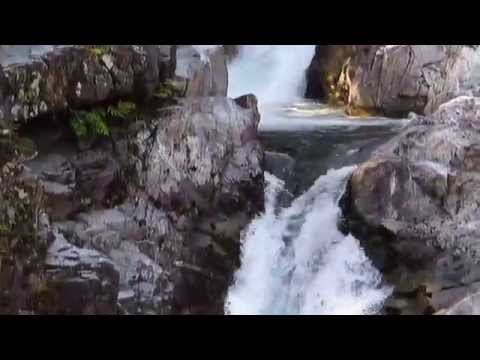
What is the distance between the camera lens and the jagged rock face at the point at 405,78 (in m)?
8.12

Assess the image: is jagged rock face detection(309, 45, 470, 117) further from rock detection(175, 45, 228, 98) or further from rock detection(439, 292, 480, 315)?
rock detection(439, 292, 480, 315)

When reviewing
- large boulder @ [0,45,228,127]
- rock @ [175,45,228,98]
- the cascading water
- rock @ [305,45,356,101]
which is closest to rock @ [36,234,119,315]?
large boulder @ [0,45,228,127]

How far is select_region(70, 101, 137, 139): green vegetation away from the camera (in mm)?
5461

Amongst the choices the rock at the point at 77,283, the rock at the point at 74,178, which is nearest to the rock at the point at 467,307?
the rock at the point at 77,283

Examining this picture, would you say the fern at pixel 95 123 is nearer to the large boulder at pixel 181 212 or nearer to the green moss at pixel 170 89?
the large boulder at pixel 181 212

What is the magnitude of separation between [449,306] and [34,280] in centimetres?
289

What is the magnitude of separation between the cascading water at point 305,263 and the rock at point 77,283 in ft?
3.91

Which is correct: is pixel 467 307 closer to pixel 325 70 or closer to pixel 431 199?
pixel 431 199

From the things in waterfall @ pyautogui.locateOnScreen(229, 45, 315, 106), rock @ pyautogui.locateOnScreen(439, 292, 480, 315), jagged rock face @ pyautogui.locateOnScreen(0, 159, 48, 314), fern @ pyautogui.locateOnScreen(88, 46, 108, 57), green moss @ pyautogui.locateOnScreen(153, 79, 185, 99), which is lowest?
rock @ pyautogui.locateOnScreen(439, 292, 480, 315)

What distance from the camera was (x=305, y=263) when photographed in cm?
584

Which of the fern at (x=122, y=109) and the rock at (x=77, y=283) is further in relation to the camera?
the fern at (x=122, y=109)

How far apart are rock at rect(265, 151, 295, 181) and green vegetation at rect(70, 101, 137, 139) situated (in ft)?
4.64
